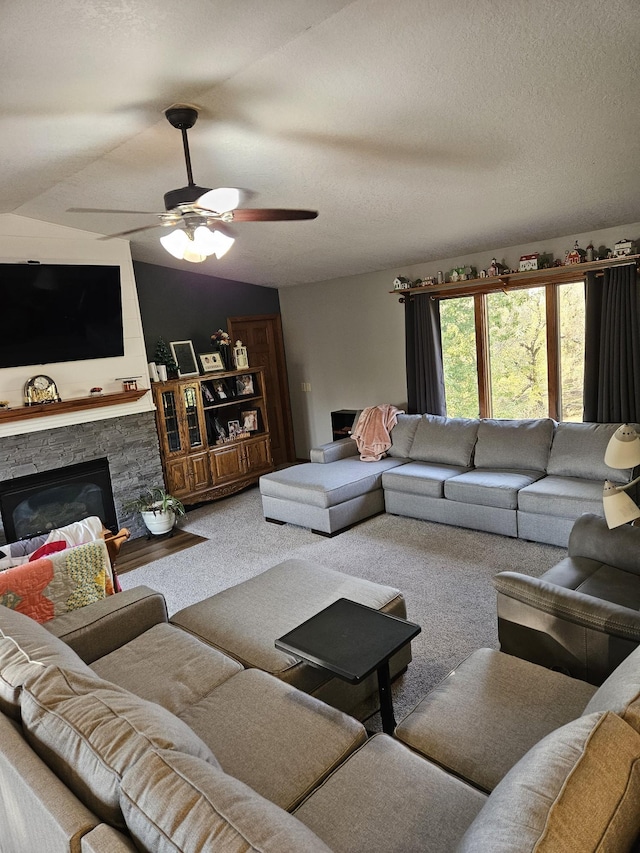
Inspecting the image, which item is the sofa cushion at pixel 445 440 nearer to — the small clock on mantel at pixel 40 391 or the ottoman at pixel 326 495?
the ottoman at pixel 326 495

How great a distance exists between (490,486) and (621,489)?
101 inches

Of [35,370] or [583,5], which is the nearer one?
[583,5]

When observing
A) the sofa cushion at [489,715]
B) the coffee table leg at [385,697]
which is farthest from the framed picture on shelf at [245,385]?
the sofa cushion at [489,715]

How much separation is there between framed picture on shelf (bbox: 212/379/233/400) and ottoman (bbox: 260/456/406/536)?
1.47m

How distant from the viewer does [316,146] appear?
122 inches

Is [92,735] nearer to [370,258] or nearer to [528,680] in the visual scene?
[528,680]

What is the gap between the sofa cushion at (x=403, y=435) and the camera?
214 inches

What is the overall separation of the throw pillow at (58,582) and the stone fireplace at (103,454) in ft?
7.69

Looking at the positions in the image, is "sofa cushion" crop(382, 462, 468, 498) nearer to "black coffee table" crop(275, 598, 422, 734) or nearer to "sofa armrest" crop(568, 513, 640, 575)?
"sofa armrest" crop(568, 513, 640, 575)

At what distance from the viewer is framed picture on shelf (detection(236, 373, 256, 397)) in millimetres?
6453

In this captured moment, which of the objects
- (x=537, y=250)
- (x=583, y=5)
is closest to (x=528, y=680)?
(x=583, y=5)

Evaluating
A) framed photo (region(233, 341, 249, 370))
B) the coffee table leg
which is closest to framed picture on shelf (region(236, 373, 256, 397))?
framed photo (region(233, 341, 249, 370))

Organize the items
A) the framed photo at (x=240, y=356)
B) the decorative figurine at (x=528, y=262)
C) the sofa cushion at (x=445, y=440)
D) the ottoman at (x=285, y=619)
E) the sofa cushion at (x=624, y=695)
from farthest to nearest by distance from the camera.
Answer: the framed photo at (x=240, y=356)
the sofa cushion at (x=445, y=440)
the decorative figurine at (x=528, y=262)
the ottoman at (x=285, y=619)
the sofa cushion at (x=624, y=695)

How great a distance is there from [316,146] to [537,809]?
10.2 ft
